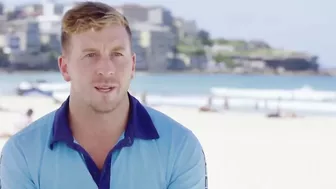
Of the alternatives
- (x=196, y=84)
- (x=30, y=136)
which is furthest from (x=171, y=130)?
(x=196, y=84)

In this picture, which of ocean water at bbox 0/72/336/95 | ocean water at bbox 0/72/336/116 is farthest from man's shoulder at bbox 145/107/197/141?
ocean water at bbox 0/72/336/95

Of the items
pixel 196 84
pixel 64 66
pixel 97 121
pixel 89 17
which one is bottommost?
pixel 196 84

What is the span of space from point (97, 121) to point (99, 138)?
0.05m

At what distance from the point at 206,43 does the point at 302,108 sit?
2316 centimetres

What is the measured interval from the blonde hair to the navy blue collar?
222 millimetres

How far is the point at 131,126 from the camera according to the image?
1570 millimetres

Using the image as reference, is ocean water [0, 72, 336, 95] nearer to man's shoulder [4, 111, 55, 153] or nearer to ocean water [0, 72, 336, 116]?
ocean water [0, 72, 336, 116]

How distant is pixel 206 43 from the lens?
42438mm

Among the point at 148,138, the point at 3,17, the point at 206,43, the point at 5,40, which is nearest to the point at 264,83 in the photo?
the point at 206,43

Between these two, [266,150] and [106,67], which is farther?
[266,150]

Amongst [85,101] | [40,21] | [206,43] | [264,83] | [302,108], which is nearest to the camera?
[85,101]

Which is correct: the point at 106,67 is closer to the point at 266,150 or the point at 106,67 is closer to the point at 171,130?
the point at 171,130

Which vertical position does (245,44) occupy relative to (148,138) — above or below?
below

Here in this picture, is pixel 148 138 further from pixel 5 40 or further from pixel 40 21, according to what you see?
pixel 40 21
